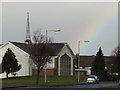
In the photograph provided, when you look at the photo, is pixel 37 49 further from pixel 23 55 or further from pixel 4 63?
pixel 23 55

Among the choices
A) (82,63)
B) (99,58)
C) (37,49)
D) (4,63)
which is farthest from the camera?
(82,63)

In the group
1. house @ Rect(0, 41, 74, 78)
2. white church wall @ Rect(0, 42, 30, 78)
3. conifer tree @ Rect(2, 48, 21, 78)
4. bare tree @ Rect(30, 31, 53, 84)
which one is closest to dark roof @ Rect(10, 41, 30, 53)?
house @ Rect(0, 41, 74, 78)

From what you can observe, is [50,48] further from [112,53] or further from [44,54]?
[112,53]

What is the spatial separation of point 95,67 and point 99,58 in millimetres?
2287

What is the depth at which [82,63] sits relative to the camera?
129m

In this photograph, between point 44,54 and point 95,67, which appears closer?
point 44,54

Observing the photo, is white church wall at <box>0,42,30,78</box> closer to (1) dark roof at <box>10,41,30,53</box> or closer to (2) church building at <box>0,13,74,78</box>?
(2) church building at <box>0,13,74,78</box>

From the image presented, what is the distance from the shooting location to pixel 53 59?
99125 mm

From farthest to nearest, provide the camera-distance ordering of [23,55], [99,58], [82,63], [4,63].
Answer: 1. [82,63]
2. [23,55]
3. [99,58]
4. [4,63]

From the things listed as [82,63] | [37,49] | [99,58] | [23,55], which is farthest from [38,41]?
[82,63]

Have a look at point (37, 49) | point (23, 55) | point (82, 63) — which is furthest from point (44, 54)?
point (82, 63)

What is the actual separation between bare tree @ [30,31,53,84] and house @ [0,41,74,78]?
136 feet

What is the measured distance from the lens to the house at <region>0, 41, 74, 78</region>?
318 feet

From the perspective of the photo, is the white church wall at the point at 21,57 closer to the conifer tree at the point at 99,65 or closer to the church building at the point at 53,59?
the church building at the point at 53,59
